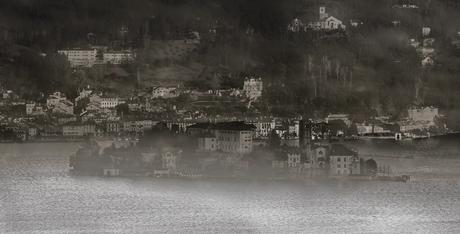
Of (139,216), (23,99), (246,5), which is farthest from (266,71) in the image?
(139,216)

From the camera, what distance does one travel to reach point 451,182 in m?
11.1

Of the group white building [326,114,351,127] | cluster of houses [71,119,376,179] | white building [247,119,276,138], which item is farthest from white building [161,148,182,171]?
white building [326,114,351,127]

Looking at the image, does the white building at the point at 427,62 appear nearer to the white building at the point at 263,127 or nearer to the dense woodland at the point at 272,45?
the dense woodland at the point at 272,45

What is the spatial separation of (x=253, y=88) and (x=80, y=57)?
5.74ft

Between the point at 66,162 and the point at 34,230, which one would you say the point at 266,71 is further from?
the point at 34,230

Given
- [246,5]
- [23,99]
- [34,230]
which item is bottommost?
[34,230]

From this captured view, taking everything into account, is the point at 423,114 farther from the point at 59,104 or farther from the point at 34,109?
the point at 34,109

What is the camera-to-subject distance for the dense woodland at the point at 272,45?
44.3ft

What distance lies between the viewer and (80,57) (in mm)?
13742

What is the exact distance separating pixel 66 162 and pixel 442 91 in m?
4.61

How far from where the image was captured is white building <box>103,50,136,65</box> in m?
13.8

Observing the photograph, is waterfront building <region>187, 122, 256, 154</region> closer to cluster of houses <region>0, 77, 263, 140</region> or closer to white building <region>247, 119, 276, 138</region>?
white building <region>247, 119, 276, 138</region>

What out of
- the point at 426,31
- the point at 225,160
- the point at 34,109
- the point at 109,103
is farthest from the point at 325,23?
the point at 225,160

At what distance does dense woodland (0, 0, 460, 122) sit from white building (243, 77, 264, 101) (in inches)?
3.5
